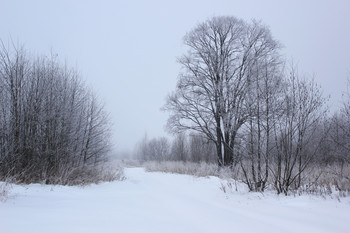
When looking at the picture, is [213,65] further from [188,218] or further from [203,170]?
[188,218]

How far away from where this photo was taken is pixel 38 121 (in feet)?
30.4

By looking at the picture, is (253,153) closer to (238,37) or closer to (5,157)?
(5,157)

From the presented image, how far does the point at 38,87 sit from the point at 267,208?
9577mm

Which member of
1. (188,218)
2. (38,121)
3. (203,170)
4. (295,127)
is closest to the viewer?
(188,218)

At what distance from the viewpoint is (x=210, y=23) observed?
16719 millimetres

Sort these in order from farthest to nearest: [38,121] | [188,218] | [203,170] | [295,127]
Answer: [203,170]
[38,121]
[295,127]
[188,218]

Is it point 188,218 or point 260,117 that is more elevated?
point 260,117

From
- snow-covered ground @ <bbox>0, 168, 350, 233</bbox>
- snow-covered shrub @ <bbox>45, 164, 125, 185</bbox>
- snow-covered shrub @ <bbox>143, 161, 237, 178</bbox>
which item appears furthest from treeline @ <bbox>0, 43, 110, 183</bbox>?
snow-covered shrub @ <bbox>143, 161, 237, 178</bbox>

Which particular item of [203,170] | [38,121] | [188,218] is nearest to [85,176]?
[38,121]

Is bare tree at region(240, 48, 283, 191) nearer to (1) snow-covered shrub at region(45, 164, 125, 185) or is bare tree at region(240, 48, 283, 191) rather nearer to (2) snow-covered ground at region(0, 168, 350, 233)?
(2) snow-covered ground at region(0, 168, 350, 233)

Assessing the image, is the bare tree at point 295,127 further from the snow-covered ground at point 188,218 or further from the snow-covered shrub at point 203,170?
the snow-covered shrub at point 203,170

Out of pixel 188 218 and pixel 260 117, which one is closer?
pixel 188 218

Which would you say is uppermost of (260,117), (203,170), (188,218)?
(260,117)

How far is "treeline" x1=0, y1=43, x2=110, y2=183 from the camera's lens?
337 inches
